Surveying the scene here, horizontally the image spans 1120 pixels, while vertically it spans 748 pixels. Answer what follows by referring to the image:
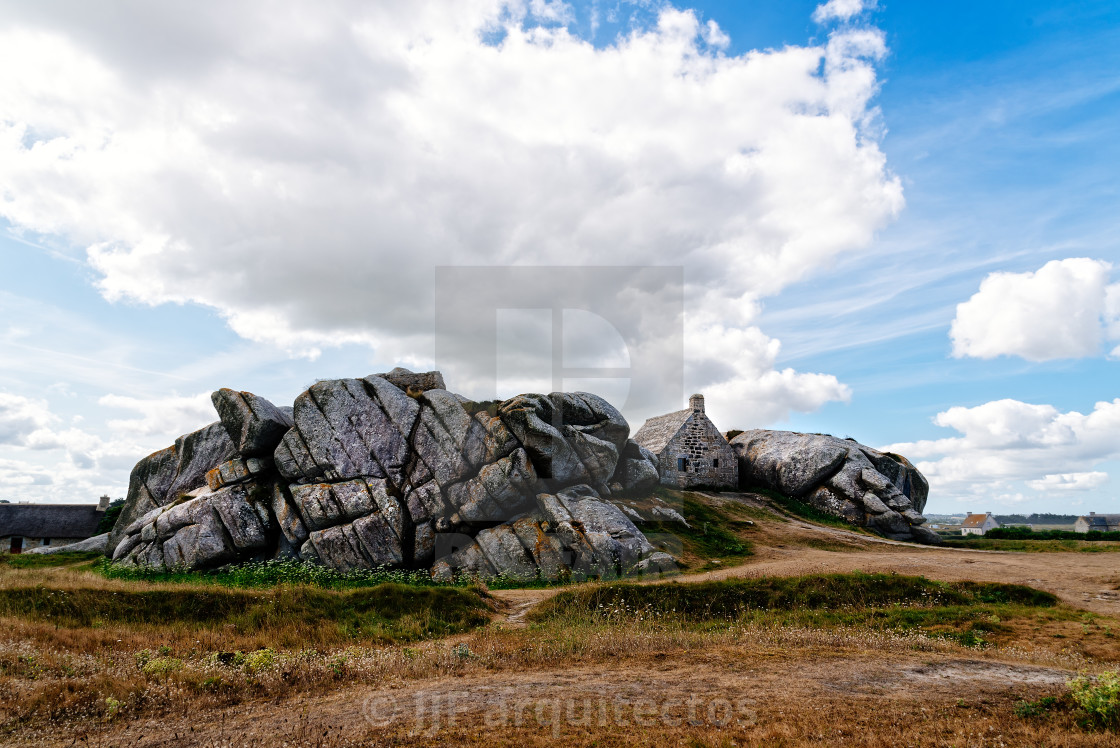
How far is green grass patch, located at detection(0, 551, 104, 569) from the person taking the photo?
1236 inches

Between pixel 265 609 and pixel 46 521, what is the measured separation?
52930 millimetres

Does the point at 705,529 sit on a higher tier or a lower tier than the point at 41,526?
higher

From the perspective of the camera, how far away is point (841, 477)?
40.7 metres

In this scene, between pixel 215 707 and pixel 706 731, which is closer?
pixel 706 731

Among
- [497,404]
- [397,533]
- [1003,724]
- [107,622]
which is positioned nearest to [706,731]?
[1003,724]

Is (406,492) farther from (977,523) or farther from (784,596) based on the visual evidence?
(977,523)

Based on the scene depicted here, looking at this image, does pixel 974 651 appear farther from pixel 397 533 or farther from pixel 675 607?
pixel 397 533

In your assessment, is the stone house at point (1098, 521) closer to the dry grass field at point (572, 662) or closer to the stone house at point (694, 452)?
the stone house at point (694, 452)

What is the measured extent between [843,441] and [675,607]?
32.2 metres

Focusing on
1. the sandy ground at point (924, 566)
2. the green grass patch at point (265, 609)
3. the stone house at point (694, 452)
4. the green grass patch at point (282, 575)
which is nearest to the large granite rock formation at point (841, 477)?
the stone house at point (694, 452)

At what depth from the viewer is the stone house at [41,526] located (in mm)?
52781

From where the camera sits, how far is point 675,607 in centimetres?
1817

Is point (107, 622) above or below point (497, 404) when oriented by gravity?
below

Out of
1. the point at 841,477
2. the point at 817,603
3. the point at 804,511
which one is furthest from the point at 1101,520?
the point at 817,603
